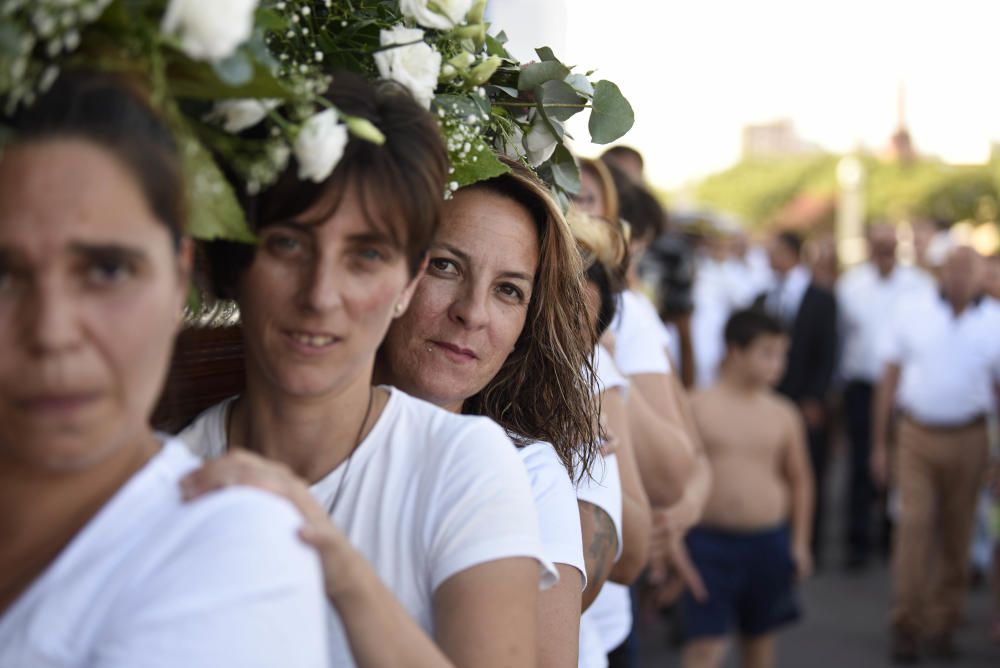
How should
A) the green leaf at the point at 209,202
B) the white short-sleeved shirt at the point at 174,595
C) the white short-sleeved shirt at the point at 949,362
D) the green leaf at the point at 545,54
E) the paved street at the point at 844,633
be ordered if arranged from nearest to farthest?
the white short-sleeved shirt at the point at 174,595 → the green leaf at the point at 209,202 → the green leaf at the point at 545,54 → the paved street at the point at 844,633 → the white short-sleeved shirt at the point at 949,362

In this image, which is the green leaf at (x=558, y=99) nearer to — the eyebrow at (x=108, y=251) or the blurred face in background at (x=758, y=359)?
the eyebrow at (x=108, y=251)

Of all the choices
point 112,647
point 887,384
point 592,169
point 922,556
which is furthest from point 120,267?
point 887,384

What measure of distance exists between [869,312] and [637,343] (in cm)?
711

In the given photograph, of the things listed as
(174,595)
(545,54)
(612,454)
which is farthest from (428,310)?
(174,595)

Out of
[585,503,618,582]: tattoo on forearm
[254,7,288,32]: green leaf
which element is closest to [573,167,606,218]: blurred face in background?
[585,503,618,582]: tattoo on forearm

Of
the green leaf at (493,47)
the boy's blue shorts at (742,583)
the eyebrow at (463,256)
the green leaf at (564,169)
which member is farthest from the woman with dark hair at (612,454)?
the boy's blue shorts at (742,583)

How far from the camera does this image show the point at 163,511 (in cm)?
147

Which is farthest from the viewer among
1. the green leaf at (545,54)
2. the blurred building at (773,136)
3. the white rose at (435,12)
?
the blurred building at (773,136)

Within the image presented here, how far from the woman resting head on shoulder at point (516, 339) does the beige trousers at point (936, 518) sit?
5.42 meters

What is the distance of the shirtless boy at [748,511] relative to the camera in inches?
223

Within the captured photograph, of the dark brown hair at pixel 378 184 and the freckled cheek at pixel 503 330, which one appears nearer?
the dark brown hair at pixel 378 184

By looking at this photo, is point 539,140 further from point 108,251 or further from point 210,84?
point 108,251

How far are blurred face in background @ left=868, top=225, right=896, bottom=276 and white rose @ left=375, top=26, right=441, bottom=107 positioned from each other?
9148mm

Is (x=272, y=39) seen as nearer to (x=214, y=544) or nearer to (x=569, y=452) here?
(x=214, y=544)
